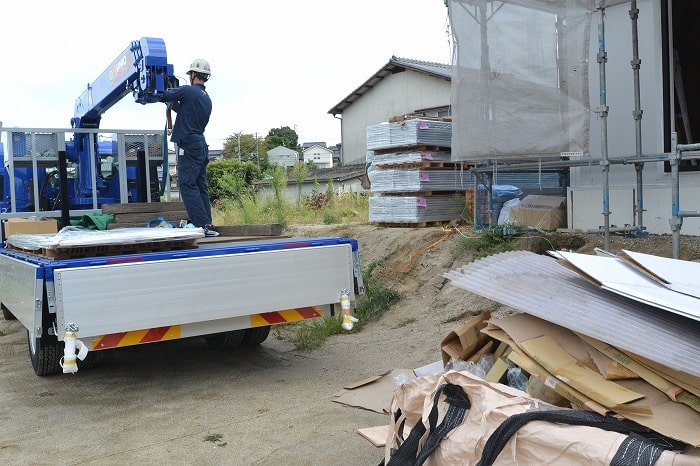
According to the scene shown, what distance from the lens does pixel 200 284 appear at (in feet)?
19.0

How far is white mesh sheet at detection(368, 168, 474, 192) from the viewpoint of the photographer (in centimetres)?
1157

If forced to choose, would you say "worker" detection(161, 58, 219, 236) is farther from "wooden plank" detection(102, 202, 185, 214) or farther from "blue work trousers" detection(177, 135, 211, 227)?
"wooden plank" detection(102, 202, 185, 214)

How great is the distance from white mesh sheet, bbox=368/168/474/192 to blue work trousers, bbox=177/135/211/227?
4.22 m

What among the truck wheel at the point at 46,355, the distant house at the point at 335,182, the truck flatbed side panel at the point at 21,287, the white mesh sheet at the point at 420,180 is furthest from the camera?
the distant house at the point at 335,182

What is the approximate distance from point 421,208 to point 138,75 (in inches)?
204

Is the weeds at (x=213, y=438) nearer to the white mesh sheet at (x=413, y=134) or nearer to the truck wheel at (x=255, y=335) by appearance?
the truck wheel at (x=255, y=335)

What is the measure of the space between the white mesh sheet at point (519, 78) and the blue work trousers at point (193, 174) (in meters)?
3.22

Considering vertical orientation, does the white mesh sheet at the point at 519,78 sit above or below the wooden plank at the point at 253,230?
above

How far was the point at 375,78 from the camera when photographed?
37.9 m

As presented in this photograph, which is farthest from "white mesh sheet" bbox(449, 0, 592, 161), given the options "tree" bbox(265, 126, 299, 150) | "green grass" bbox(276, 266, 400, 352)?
"tree" bbox(265, 126, 299, 150)

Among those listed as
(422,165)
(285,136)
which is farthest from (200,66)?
(285,136)

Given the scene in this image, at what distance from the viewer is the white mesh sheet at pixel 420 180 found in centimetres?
1157

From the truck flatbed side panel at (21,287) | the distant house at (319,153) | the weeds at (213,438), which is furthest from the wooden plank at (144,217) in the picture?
the distant house at (319,153)

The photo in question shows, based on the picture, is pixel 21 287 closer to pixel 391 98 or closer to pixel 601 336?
pixel 601 336
